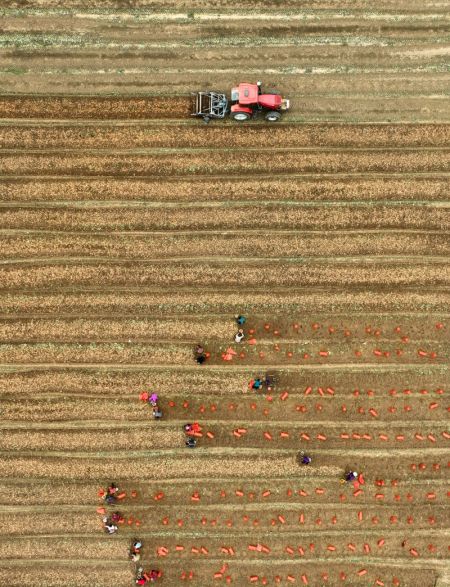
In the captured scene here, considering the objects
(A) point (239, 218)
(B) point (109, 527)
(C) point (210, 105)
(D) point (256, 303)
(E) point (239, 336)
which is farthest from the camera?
(A) point (239, 218)

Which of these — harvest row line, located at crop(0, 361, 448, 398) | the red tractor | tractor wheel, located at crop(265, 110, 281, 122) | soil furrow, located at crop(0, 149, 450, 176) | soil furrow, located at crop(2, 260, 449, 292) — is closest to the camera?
the red tractor

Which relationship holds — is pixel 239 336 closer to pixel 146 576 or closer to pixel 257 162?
pixel 257 162

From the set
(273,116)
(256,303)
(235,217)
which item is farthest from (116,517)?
(273,116)

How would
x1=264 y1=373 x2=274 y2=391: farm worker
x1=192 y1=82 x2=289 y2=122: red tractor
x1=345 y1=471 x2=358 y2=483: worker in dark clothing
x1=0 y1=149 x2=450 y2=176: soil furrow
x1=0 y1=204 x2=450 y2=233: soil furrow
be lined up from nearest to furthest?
x1=345 y1=471 x2=358 y2=483: worker in dark clothing → x1=192 y1=82 x2=289 y2=122: red tractor → x1=264 y1=373 x2=274 y2=391: farm worker → x1=0 y1=204 x2=450 y2=233: soil furrow → x1=0 y1=149 x2=450 y2=176: soil furrow

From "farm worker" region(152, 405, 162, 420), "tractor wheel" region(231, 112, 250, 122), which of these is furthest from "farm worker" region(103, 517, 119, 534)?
"tractor wheel" region(231, 112, 250, 122)

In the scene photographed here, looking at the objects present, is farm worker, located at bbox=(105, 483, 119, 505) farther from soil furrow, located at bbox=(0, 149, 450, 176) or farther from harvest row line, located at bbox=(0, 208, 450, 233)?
soil furrow, located at bbox=(0, 149, 450, 176)

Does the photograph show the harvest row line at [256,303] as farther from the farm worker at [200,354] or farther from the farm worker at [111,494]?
the farm worker at [111,494]
